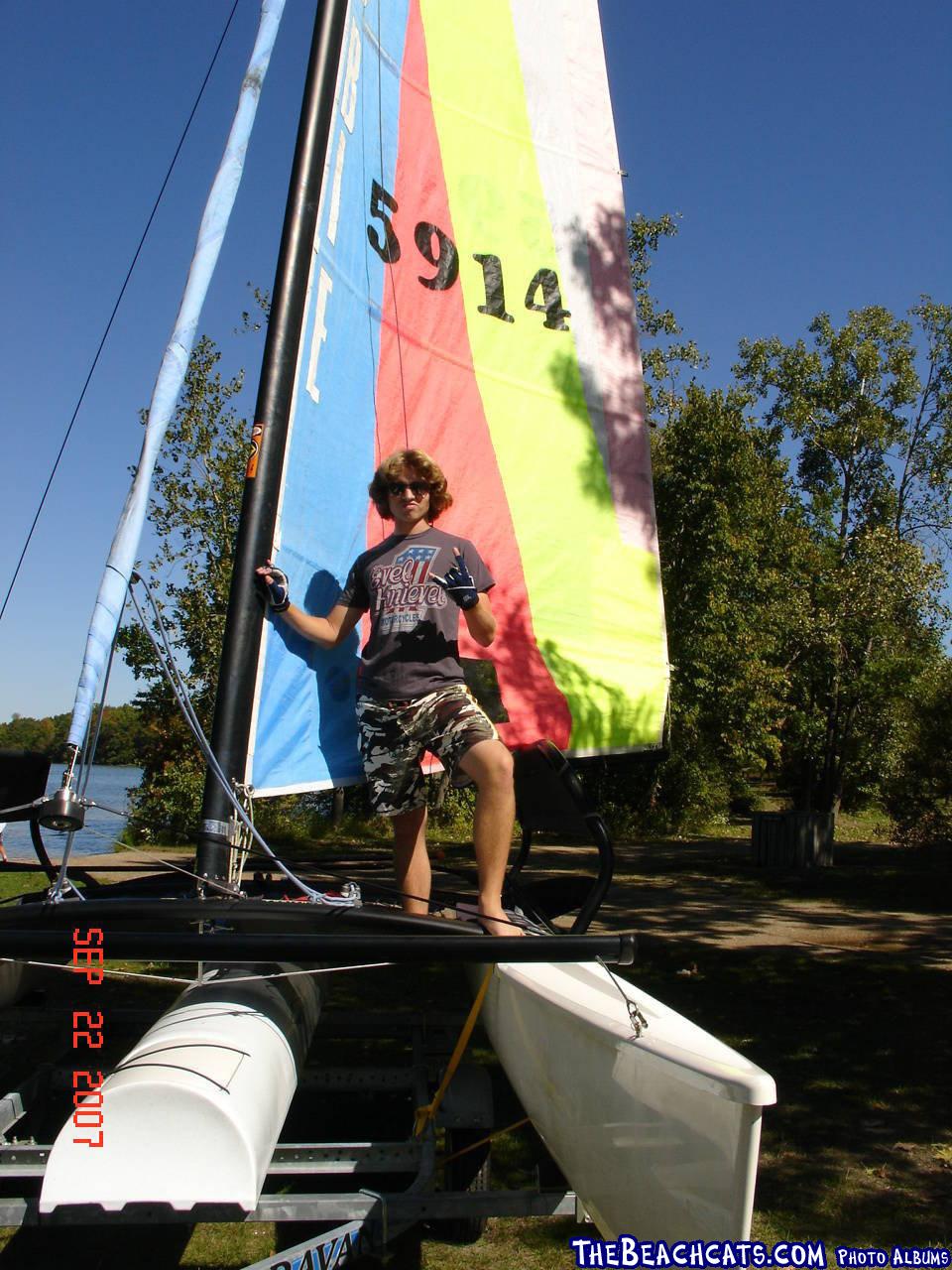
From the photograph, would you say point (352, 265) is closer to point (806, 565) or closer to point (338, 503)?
point (338, 503)

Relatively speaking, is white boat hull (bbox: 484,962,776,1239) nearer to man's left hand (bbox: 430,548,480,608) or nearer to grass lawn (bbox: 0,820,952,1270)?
grass lawn (bbox: 0,820,952,1270)

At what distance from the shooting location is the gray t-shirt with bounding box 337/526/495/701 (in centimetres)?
285

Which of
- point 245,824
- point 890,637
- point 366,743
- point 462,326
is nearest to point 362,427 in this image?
point 462,326

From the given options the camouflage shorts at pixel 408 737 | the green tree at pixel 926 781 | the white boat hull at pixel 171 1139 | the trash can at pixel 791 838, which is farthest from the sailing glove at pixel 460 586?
the green tree at pixel 926 781

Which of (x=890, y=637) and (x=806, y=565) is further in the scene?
(x=806, y=565)

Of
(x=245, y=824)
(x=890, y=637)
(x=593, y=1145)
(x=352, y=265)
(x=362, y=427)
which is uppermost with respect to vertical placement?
(x=890, y=637)

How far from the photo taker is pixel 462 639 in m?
3.97

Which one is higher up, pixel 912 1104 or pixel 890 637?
pixel 890 637

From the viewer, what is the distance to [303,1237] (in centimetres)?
260

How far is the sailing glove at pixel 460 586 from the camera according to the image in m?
2.89

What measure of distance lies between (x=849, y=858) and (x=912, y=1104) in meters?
9.66

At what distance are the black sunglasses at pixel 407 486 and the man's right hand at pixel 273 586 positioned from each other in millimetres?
415
